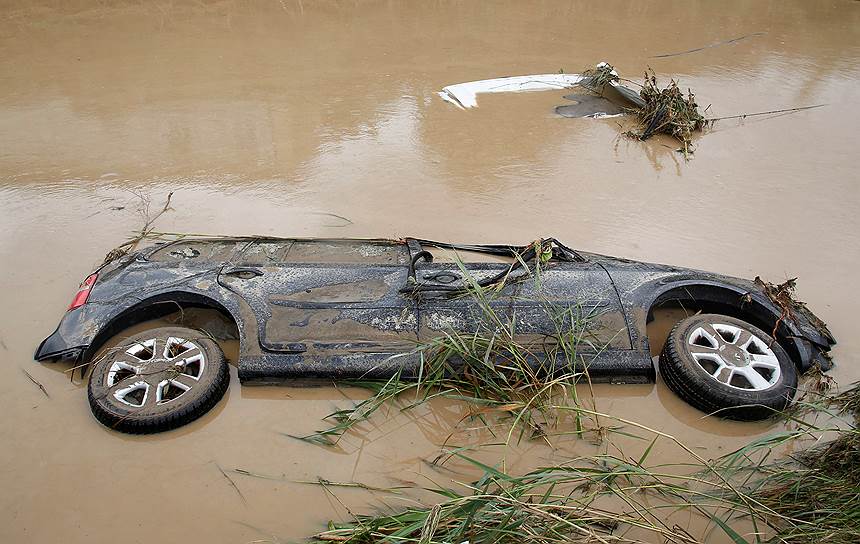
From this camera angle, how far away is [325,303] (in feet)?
12.2

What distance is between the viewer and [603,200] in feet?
18.9

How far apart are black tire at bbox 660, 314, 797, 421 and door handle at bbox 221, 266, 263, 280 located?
2.52m

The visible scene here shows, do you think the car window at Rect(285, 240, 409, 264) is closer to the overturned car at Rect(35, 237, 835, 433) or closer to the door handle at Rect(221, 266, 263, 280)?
the overturned car at Rect(35, 237, 835, 433)

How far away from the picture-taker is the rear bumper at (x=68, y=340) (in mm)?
3588

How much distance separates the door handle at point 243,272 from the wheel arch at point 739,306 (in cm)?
236

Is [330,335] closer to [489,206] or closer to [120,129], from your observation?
[489,206]

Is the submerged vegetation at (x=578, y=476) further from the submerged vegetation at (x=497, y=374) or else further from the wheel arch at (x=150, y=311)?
the wheel arch at (x=150, y=311)

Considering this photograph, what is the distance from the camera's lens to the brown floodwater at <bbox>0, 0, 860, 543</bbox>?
3.22m

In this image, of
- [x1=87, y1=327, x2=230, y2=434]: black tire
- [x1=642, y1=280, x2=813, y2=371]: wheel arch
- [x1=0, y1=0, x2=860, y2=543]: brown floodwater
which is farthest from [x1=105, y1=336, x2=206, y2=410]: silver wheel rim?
[x1=642, y1=280, x2=813, y2=371]: wheel arch

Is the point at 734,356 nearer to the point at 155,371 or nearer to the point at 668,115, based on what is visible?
the point at 155,371

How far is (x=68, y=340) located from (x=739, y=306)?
13.3 feet

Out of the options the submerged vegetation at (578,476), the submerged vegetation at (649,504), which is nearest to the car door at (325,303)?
the submerged vegetation at (578,476)

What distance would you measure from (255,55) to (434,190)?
14.2 ft

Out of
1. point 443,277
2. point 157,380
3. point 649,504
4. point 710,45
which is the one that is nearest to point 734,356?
point 649,504
